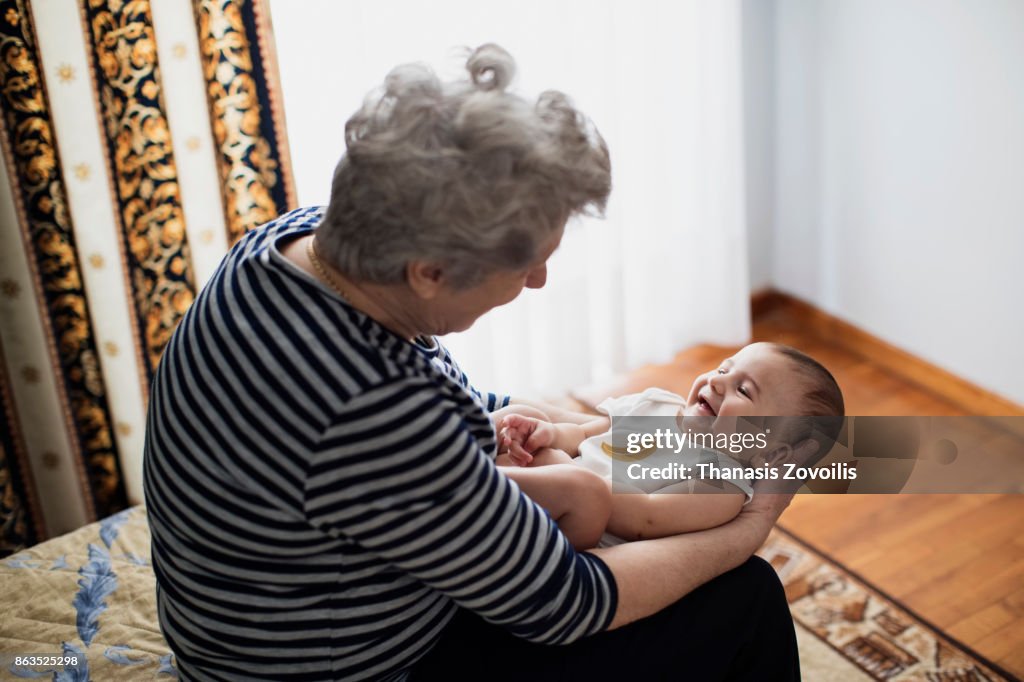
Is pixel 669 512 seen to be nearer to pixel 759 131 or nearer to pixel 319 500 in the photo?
pixel 319 500

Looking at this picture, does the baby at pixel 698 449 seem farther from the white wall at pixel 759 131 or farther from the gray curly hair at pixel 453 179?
the white wall at pixel 759 131

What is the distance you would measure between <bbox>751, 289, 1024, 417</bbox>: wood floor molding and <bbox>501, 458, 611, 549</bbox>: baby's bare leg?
5.82 feet

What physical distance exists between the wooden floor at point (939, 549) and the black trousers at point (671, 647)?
85 cm

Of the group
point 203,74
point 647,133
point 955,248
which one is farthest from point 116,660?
point 955,248

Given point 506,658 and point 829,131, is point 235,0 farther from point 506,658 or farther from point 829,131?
point 829,131

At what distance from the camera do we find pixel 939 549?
220 cm

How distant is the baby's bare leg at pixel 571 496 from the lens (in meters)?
1.22

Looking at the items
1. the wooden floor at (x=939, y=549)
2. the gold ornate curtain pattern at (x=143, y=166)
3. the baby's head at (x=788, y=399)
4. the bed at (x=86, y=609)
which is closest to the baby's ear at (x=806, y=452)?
the baby's head at (x=788, y=399)

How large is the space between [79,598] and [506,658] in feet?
2.27

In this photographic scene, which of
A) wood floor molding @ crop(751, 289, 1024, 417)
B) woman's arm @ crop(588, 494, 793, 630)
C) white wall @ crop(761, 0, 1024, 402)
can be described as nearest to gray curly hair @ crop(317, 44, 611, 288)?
woman's arm @ crop(588, 494, 793, 630)

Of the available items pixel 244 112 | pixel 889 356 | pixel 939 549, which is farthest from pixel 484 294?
pixel 889 356

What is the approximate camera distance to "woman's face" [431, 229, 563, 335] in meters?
1.07

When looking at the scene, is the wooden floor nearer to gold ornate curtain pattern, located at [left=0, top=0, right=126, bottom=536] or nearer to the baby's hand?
the baby's hand

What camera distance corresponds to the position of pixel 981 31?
92.1 inches
